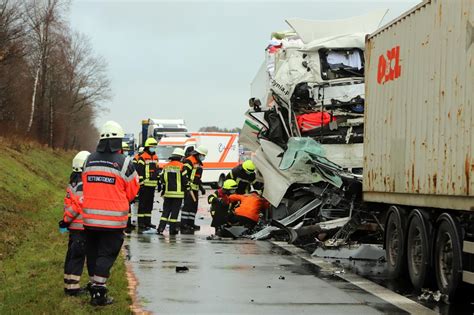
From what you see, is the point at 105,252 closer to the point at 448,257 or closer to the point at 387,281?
the point at 448,257

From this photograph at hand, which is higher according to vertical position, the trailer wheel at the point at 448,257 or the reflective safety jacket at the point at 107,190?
the reflective safety jacket at the point at 107,190

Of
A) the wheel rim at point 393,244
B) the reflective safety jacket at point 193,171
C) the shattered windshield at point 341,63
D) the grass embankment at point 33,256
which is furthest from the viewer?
the reflective safety jacket at point 193,171

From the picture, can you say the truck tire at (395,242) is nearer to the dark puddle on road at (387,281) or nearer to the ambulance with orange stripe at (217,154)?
the dark puddle on road at (387,281)

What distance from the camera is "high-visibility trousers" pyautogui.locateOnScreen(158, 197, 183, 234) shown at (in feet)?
56.6

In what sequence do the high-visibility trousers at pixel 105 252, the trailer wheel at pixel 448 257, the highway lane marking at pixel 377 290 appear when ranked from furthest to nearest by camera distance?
the trailer wheel at pixel 448 257
the highway lane marking at pixel 377 290
the high-visibility trousers at pixel 105 252

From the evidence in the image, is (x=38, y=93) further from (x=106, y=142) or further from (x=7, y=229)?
(x=106, y=142)

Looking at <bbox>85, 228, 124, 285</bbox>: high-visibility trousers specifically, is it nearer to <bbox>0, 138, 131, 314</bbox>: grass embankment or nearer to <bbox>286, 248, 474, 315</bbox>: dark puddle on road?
<bbox>0, 138, 131, 314</bbox>: grass embankment

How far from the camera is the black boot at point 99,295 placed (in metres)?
8.36

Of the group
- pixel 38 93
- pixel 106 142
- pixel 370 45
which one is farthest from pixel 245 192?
pixel 38 93

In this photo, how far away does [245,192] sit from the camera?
1838 centimetres

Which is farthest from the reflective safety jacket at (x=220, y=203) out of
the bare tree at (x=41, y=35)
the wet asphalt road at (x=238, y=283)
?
the bare tree at (x=41, y=35)

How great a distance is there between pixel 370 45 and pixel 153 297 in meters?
5.49

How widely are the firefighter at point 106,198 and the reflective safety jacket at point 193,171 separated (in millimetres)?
8867

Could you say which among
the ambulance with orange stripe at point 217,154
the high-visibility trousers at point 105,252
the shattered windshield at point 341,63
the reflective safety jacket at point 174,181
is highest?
the shattered windshield at point 341,63
